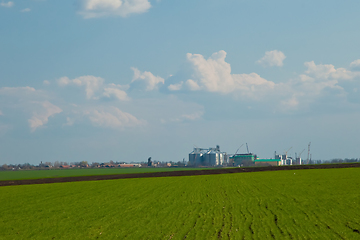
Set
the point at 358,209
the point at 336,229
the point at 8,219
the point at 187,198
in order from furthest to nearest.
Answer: the point at 187,198, the point at 8,219, the point at 358,209, the point at 336,229

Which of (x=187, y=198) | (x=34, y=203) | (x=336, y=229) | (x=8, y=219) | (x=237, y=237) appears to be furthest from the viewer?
(x=34, y=203)

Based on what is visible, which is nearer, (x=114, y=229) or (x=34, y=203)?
(x=114, y=229)

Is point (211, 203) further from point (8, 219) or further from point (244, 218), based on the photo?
point (8, 219)

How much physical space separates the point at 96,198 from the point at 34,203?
6.40 metres

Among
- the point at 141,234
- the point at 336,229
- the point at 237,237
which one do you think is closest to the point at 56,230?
the point at 141,234

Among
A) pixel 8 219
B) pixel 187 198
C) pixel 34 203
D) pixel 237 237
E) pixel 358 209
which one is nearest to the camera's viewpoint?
pixel 237 237

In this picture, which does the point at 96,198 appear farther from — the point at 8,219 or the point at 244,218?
the point at 244,218

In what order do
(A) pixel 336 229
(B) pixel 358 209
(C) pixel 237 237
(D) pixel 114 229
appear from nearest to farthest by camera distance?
1. (C) pixel 237 237
2. (A) pixel 336 229
3. (D) pixel 114 229
4. (B) pixel 358 209

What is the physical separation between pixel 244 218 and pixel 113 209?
478 inches

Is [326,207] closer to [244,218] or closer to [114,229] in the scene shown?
→ [244,218]

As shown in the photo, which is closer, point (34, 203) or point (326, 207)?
point (326, 207)

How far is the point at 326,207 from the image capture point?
87.8 ft

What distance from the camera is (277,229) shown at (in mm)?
21297

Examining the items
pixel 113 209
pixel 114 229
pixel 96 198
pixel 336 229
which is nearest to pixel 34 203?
pixel 96 198
